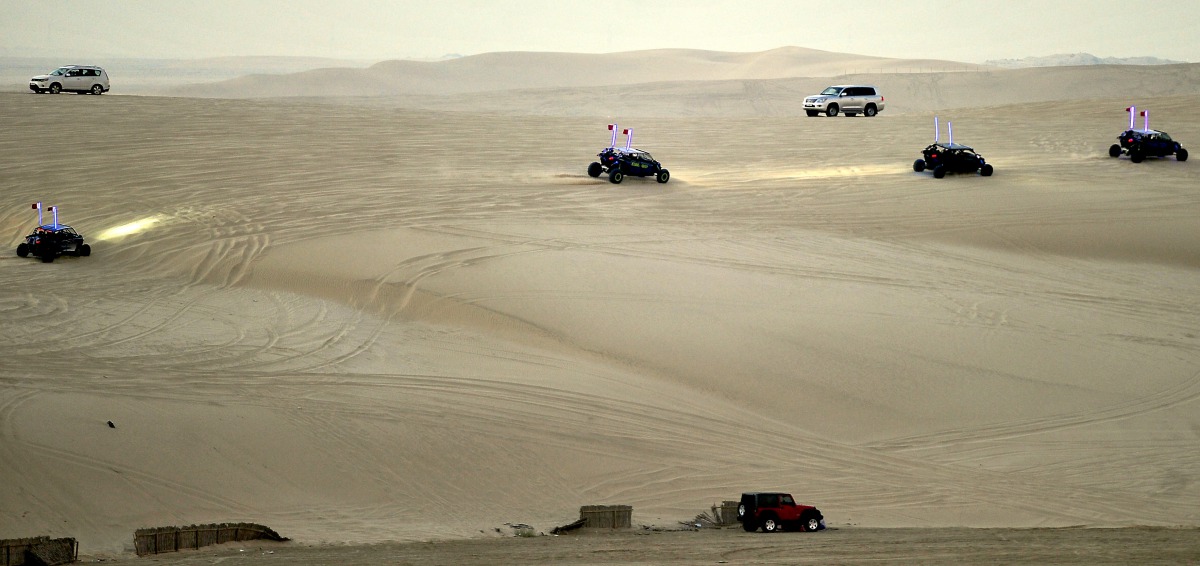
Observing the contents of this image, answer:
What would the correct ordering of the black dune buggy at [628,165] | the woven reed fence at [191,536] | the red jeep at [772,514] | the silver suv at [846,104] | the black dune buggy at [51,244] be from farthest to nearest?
the silver suv at [846,104] → the black dune buggy at [628,165] → the black dune buggy at [51,244] → the red jeep at [772,514] → the woven reed fence at [191,536]

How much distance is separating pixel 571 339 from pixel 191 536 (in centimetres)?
876

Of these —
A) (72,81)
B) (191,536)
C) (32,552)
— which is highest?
(72,81)

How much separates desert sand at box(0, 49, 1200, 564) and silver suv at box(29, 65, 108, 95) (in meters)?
8.67

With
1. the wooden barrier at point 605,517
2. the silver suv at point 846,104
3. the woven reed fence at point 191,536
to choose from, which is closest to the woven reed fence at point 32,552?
the woven reed fence at point 191,536

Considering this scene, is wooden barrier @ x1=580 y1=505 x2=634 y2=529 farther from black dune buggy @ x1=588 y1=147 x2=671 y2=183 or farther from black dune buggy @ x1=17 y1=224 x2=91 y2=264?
black dune buggy @ x1=588 y1=147 x2=671 y2=183

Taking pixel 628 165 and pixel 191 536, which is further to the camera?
pixel 628 165

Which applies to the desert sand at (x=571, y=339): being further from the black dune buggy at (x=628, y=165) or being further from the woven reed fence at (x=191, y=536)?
the woven reed fence at (x=191, y=536)

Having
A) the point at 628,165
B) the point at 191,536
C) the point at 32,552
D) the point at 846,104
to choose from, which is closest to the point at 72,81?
the point at 628,165

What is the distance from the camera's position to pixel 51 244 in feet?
68.2

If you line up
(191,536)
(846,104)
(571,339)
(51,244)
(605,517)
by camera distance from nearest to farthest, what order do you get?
(191,536) < (605,517) < (571,339) < (51,244) < (846,104)

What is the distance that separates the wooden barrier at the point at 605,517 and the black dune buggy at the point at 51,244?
47.7ft

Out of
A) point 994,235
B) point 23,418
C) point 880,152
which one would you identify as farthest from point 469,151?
point 23,418

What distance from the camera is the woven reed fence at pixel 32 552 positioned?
356 inches

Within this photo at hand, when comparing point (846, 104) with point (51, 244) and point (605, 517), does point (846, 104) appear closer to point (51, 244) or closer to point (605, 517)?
point (51, 244)
